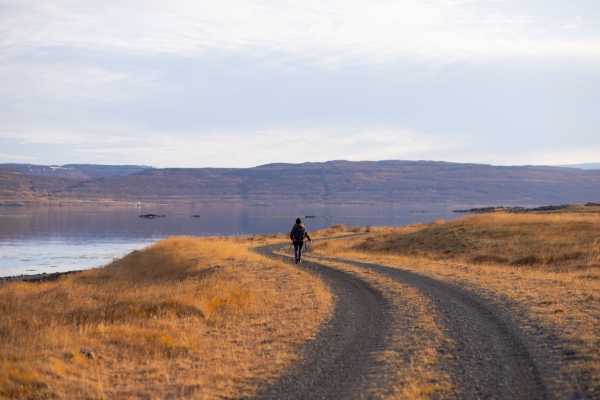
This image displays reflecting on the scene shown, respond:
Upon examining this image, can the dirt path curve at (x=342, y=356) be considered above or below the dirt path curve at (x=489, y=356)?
below

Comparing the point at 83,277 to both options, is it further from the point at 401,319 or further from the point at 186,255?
the point at 401,319

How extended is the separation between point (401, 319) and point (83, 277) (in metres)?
28.3

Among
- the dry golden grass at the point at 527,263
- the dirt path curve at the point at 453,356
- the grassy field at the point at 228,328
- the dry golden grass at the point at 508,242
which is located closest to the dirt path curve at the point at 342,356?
the dirt path curve at the point at 453,356

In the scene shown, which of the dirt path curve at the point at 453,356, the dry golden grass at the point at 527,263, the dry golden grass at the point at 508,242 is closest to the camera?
the dirt path curve at the point at 453,356

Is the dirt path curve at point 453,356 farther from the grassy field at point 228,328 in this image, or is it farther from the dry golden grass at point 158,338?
the dry golden grass at point 158,338

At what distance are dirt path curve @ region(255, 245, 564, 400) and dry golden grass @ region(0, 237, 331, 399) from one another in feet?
1.97

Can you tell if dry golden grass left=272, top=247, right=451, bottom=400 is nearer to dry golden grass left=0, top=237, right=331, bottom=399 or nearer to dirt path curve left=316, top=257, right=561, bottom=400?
dirt path curve left=316, top=257, right=561, bottom=400

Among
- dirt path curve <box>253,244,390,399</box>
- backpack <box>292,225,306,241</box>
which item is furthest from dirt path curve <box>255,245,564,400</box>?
backpack <box>292,225,306,241</box>

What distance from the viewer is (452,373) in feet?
28.3

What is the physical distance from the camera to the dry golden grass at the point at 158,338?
8.23 m

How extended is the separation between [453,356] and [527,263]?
63.6ft

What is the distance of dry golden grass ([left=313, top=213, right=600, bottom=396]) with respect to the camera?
36.1 feet

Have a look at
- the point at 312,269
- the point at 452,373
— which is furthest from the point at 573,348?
the point at 312,269

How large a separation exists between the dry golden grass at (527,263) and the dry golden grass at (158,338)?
5.14 meters
